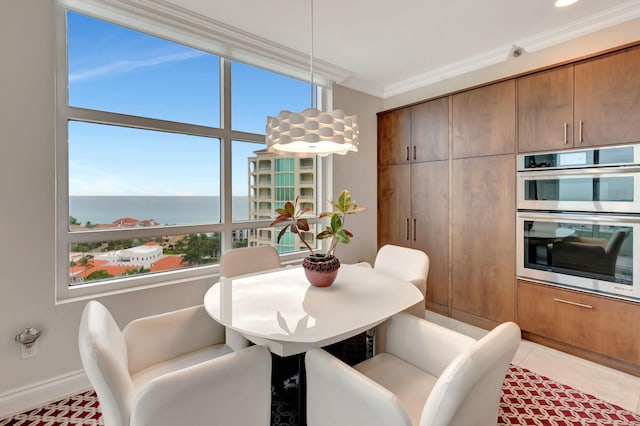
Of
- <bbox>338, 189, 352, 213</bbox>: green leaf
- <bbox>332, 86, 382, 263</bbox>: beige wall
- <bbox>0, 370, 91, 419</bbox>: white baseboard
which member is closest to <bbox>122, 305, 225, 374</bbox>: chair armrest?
<bbox>338, 189, 352, 213</bbox>: green leaf

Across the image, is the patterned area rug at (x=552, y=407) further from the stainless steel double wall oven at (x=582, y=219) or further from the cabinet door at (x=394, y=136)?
the cabinet door at (x=394, y=136)

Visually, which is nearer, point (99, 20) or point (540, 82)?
point (99, 20)

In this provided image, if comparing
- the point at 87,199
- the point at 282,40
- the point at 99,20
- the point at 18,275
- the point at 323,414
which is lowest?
the point at 323,414

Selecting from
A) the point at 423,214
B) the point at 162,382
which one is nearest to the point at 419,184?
the point at 423,214

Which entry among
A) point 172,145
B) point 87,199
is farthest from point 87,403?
point 172,145

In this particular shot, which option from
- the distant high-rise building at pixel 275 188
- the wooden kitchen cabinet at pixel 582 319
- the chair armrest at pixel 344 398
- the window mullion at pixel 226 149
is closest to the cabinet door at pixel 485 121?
the wooden kitchen cabinet at pixel 582 319

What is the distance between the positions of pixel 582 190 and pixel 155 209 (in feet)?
11.2

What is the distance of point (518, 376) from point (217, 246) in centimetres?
265

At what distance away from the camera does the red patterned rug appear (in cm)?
174

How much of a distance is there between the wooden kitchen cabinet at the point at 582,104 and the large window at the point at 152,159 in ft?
7.90

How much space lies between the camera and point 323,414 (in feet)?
3.84

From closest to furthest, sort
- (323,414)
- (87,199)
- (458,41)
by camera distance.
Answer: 1. (323,414)
2. (87,199)
3. (458,41)

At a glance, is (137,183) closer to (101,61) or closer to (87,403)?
(101,61)

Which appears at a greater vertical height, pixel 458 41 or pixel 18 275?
pixel 458 41
